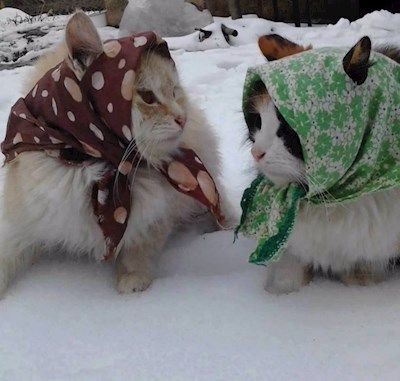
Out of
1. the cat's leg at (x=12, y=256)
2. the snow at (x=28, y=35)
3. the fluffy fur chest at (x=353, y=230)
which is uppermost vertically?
the fluffy fur chest at (x=353, y=230)

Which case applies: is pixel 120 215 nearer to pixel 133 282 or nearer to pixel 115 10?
pixel 133 282

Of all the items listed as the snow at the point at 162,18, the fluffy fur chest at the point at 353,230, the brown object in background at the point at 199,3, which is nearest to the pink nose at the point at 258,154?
the fluffy fur chest at the point at 353,230

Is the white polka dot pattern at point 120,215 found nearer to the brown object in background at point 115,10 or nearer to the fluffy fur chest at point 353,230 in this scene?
the fluffy fur chest at point 353,230

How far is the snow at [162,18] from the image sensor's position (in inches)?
185

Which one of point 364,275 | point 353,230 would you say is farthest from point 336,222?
point 364,275

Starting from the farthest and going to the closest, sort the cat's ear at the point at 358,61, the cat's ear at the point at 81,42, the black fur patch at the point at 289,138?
1. the cat's ear at the point at 81,42
2. the black fur patch at the point at 289,138
3. the cat's ear at the point at 358,61

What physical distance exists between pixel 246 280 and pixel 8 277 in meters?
0.64

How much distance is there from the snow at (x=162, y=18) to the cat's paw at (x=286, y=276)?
3713 millimetres

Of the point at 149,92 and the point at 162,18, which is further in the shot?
the point at 162,18

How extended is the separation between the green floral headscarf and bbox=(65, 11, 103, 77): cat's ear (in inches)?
14.3

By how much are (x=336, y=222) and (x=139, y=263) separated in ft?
1.86

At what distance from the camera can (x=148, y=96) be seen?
1.29m

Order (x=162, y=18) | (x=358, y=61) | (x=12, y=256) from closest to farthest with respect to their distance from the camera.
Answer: (x=358, y=61) → (x=12, y=256) → (x=162, y=18)

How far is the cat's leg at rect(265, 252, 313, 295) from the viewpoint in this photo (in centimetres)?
129
